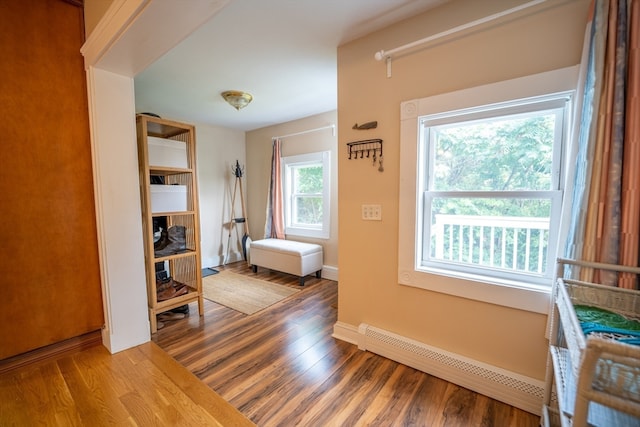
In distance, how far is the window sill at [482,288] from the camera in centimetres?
142

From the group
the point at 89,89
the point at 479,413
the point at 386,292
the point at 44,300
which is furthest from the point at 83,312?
the point at 479,413

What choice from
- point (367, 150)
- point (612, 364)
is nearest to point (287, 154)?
point (367, 150)

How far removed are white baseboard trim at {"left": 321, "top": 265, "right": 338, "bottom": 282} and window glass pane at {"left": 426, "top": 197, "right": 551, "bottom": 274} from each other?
199cm

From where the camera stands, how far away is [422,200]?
183cm

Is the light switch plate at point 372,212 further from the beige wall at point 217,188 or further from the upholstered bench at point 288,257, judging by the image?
the beige wall at point 217,188

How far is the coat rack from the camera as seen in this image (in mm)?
1903

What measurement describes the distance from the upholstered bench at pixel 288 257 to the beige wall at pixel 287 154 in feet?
0.75

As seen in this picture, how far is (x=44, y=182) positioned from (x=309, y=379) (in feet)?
7.05

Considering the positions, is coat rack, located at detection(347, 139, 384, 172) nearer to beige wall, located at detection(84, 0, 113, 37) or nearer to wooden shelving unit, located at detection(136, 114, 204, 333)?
wooden shelving unit, located at detection(136, 114, 204, 333)

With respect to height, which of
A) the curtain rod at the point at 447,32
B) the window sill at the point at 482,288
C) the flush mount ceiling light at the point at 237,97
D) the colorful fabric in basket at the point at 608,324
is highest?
the flush mount ceiling light at the point at 237,97

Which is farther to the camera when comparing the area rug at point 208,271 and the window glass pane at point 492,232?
the area rug at point 208,271

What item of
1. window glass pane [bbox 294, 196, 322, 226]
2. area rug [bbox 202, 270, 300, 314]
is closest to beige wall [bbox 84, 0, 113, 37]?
area rug [bbox 202, 270, 300, 314]

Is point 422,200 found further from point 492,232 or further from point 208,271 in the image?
point 208,271

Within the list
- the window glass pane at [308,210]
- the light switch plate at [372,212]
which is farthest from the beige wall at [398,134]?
the window glass pane at [308,210]
